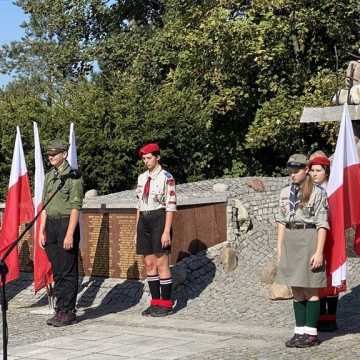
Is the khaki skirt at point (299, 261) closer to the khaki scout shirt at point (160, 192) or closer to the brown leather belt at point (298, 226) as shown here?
the brown leather belt at point (298, 226)

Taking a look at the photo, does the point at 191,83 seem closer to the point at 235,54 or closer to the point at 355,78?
the point at 235,54

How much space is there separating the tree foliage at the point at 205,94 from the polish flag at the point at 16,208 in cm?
673

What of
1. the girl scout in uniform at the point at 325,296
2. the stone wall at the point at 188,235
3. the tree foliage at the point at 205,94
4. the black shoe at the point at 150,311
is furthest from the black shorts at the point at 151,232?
the tree foliage at the point at 205,94

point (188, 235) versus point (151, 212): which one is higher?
point (151, 212)

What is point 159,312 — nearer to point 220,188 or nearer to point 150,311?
point 150,311

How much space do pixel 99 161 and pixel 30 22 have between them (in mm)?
32131

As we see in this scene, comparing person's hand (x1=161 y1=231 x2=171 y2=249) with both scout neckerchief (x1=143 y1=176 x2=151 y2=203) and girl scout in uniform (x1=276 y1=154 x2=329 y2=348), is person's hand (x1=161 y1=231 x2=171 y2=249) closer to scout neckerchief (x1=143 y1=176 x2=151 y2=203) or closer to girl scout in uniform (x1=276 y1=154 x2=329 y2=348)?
scout neckerchief (x1=143 y1=176 x2=151 y2=203)

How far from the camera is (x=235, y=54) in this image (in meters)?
19.6

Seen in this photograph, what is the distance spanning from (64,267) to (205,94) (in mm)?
12488

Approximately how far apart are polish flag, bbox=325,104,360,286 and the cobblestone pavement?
2.27ft

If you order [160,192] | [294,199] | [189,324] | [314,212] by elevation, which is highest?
[160,192]

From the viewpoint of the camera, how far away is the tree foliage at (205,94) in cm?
1753

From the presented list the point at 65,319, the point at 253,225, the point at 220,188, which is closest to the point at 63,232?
the point at 65,319

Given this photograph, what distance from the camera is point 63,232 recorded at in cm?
904
